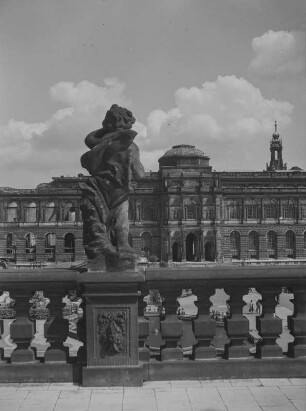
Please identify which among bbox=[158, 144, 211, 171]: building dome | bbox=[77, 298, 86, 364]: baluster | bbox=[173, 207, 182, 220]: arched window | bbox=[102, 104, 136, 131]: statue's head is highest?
bbox=[158, 144, 211, 171]: building dome

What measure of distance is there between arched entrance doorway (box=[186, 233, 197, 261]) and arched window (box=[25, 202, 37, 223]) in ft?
68.5

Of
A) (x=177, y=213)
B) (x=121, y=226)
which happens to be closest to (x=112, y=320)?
(x=121, y=226)

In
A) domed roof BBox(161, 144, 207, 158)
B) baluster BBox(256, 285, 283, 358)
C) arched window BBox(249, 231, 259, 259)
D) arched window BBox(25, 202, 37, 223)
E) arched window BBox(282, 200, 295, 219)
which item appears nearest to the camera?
baluster BBox(256, 285, 283, 358)

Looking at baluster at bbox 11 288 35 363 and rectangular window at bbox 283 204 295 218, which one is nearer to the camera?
baluster at bbox 11 288 35 363

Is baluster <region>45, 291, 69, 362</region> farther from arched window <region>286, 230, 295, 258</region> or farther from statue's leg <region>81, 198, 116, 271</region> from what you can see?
arched window <region>286, 230, 295, 258</region>

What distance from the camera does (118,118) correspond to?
14.9ft

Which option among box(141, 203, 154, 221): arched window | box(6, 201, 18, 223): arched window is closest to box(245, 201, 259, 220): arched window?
box(141, 203, 154, 221): arched window

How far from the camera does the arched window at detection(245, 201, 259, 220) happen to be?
64.9 meters

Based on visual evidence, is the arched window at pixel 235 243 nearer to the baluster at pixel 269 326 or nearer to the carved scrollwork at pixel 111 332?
the baluster at pixel 269 326

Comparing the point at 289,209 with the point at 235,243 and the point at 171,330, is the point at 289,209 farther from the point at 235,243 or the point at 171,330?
the point at 171,330

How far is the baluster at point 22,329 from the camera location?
14.0 feet

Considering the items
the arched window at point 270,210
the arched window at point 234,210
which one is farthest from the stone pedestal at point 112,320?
the arched window at point 270,210

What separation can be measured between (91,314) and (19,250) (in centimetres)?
6341

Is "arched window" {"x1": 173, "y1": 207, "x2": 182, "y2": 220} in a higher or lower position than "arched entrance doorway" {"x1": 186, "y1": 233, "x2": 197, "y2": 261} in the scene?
higher
